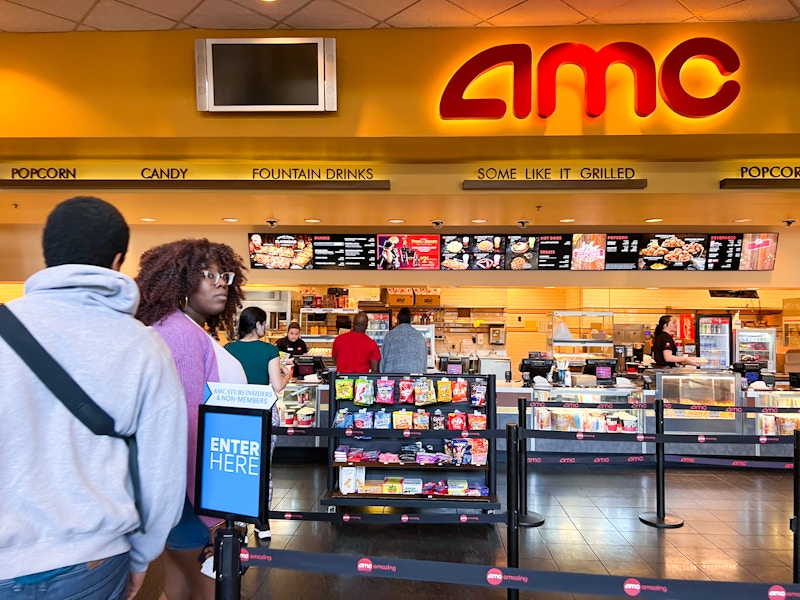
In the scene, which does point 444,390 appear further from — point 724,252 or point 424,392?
point 724,252

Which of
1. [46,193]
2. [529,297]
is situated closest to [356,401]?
[46,193]

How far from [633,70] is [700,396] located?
4.05 metres

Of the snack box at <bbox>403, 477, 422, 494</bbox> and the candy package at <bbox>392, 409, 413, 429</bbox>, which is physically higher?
the candy package at <bbox>392, 409, 413, 429</bbox>

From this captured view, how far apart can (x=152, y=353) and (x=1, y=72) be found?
4369mm

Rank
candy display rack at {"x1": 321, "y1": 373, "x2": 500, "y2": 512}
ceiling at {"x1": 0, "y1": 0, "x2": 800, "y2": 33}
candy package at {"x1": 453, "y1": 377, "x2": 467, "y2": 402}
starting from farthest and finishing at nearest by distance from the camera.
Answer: candy package at {"x1": 453, "y1": 377, "x2": 467, "y2": 402} → candy display rack at {"x1": 321, "y1": 373, "x2": 500, "y2": 512} → ceiling at {"x1": 0, "y1": 0, "x2": 800, "y2": 33}

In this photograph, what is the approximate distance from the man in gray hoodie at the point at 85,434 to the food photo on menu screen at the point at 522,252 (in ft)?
21.8

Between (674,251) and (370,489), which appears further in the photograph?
(674,251)

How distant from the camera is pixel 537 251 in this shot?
7.66m

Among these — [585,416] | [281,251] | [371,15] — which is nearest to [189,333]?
[371,15]

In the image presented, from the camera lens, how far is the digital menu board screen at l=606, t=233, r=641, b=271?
25.0 feet

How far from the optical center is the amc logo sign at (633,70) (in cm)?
423

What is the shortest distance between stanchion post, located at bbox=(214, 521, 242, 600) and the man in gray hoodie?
15.1 inches

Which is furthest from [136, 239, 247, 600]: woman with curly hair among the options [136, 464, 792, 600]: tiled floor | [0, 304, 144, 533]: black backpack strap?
[136, 464, 792, 600]: tiled floor

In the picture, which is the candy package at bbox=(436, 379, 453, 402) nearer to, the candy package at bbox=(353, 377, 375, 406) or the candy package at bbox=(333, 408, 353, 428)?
the candy package at bbox=(353, 377, 375, 406)
